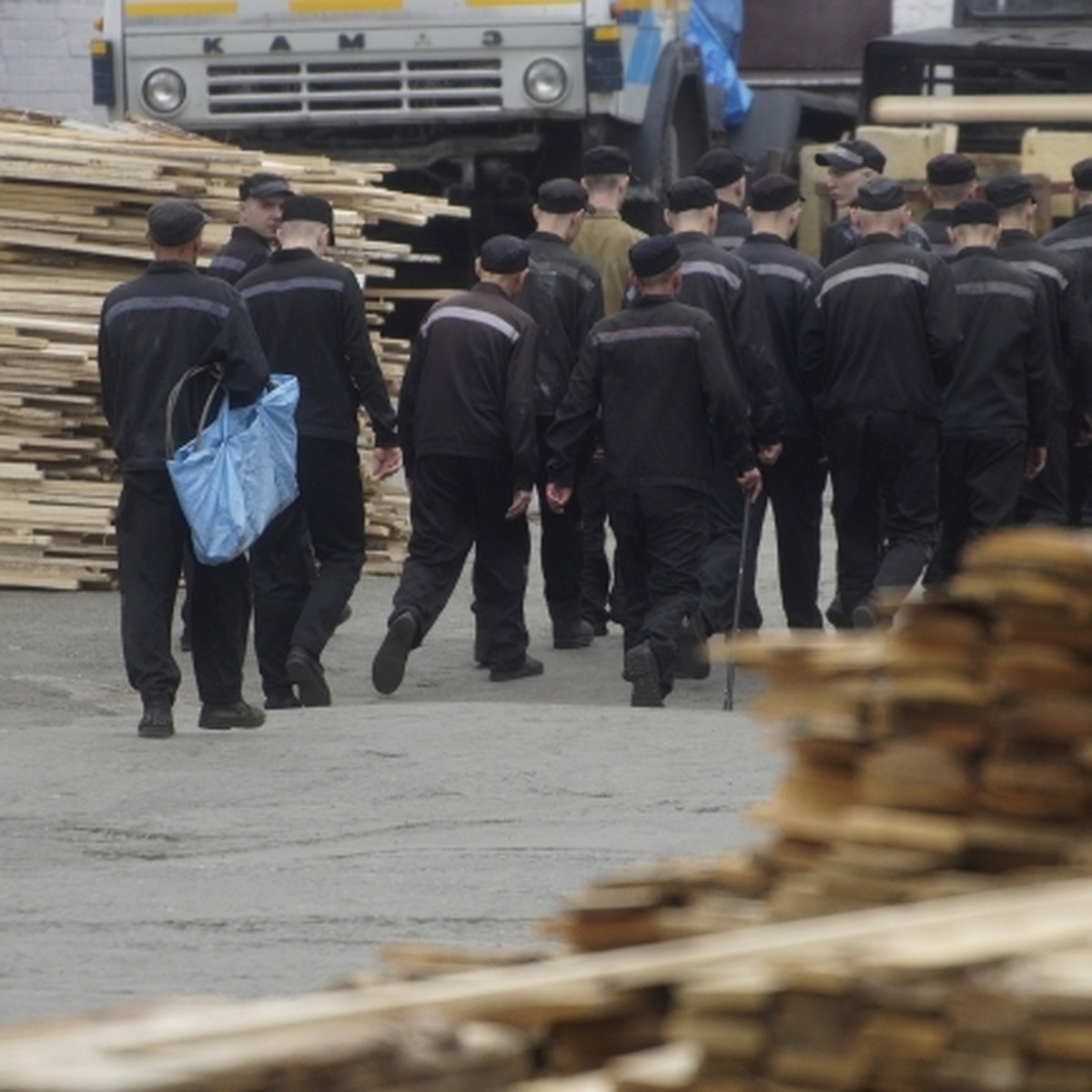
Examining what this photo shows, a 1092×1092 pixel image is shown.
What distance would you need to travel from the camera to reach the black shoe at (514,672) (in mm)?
12523

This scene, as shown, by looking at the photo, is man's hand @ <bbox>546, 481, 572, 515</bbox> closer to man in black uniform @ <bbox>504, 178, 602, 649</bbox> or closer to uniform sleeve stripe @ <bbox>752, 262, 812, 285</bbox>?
man in black uniform @ <bbox>504, 178, 602, 649</bbox>

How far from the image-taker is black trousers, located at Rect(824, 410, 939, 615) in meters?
12.4

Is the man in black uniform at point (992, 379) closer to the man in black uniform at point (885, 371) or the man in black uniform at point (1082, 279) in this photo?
the man in black uniform at point (885, 371)

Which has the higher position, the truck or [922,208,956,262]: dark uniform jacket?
the truck

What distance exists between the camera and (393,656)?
12.0 metres

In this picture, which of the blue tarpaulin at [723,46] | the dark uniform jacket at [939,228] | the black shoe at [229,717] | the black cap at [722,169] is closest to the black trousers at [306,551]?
the black shoe at [229,717]

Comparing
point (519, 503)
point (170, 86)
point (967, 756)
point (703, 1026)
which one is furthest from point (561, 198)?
point (703, 1026)

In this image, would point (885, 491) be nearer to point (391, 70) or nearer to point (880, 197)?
point (880, 197)

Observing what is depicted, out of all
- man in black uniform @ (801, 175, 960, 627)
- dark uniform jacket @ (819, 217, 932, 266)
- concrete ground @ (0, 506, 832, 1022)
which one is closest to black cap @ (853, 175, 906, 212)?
man in black uniform @ (801, 175, 960, 627)

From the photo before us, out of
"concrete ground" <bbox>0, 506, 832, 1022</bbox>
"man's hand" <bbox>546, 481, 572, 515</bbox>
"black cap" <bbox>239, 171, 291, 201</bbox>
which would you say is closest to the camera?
"concrete ground" <bbox>0, 506, 832, 1022</bbox>

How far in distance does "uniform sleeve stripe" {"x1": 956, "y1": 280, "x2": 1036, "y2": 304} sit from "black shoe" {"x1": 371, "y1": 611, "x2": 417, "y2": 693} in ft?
8.94

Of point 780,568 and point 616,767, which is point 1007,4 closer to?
point 780,568

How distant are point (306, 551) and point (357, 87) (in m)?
6.28

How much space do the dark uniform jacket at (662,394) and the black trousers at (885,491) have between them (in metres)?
0.68
